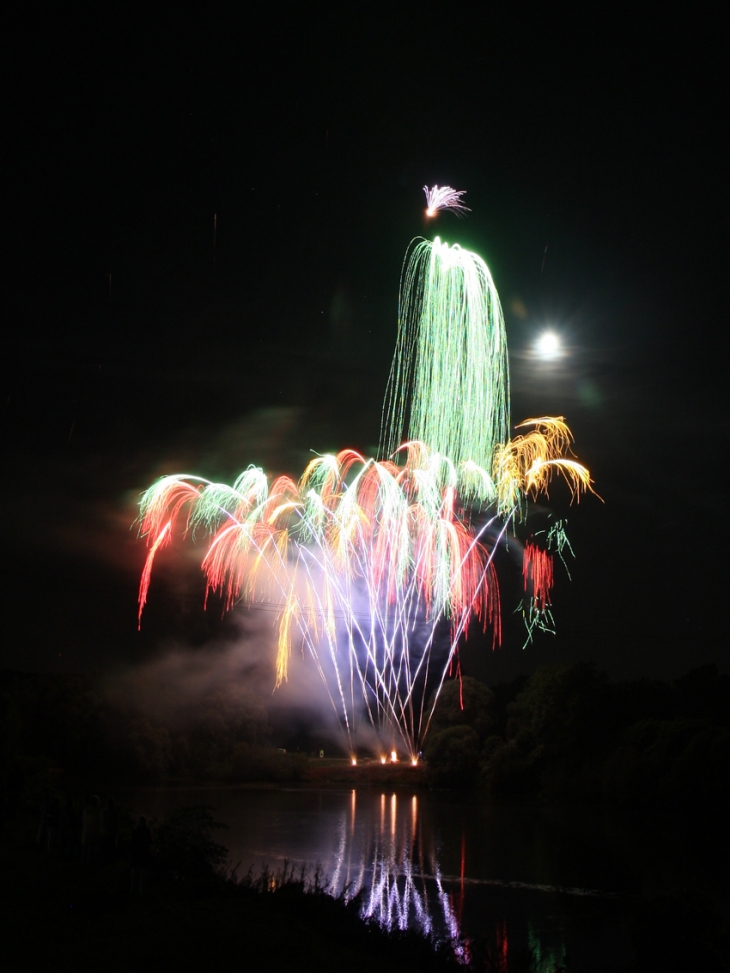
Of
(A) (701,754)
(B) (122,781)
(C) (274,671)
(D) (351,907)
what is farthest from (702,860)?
(C) (274,671)

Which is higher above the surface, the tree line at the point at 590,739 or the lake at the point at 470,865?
the tree line at the point at 590,739

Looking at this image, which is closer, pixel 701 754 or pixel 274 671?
pixel 701 754

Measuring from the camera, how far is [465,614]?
30.0m

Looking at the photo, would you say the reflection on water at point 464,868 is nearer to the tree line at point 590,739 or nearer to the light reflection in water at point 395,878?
the light reflection in water at point 395,878

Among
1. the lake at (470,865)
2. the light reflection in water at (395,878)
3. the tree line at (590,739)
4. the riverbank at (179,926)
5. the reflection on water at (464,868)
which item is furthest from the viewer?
the tree line at (590,739)

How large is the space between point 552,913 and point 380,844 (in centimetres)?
1017

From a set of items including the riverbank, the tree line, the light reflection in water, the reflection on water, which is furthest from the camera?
the tree line

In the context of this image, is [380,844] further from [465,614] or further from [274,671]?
[274,671]

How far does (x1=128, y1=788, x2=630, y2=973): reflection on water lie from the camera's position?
46.4 ft

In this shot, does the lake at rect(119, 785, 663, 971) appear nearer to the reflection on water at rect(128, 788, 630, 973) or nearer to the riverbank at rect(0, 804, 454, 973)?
the reflection on water at rect(128, 788, 630, 973)

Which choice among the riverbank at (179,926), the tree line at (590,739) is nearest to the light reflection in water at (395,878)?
the riverbank at (179,926)

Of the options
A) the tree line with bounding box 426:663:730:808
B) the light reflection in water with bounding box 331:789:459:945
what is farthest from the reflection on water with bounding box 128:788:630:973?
the tree line with bounding box 426:663:730:808

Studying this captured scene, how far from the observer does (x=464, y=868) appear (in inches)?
854

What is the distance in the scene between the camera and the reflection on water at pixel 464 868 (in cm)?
1416
